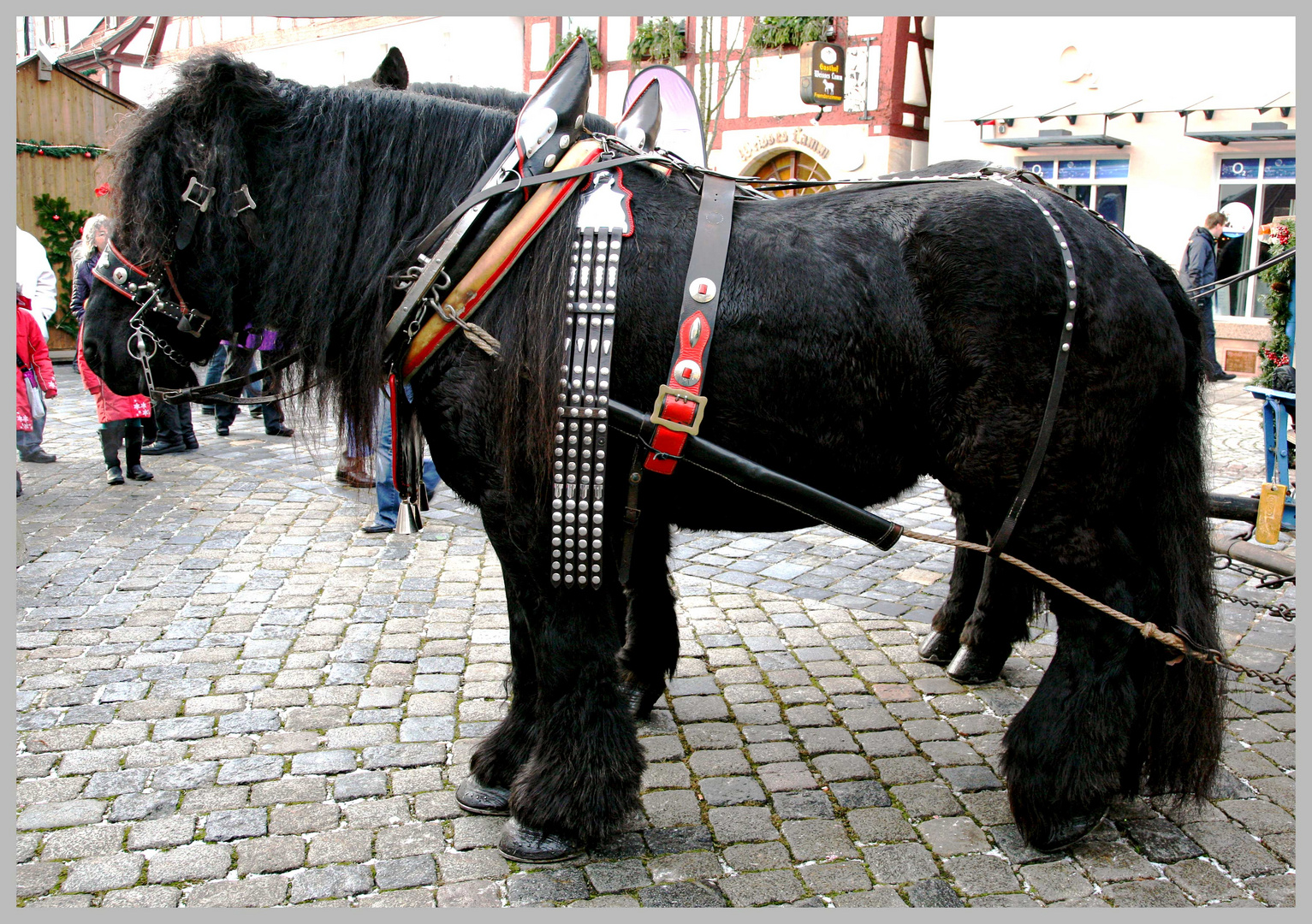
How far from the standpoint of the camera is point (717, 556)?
221 inches

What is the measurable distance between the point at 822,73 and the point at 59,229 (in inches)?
464

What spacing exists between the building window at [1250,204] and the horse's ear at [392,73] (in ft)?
42.3

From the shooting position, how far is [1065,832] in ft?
8.96

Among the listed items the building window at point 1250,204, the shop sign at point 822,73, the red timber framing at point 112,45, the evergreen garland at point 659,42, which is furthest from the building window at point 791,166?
the red timber framing at point 112,45

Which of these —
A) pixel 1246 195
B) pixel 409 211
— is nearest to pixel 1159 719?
pixel 409 211

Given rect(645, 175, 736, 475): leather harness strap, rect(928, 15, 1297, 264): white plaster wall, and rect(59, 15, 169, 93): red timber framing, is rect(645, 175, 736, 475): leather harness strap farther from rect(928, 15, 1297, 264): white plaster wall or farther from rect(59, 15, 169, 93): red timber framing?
rect(59, 15, 169, 93): red timber framing

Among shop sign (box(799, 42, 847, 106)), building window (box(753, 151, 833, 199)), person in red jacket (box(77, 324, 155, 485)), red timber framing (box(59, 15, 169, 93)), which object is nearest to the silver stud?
person in red jacket (box(77, 324, 155, 485))

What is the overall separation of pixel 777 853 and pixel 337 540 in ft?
12.6

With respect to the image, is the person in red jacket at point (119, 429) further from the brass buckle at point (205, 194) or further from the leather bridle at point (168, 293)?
the brass buckle at point (205, 194)

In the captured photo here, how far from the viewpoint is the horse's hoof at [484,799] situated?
2.95 m

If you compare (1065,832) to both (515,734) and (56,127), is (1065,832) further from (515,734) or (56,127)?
(56,127)

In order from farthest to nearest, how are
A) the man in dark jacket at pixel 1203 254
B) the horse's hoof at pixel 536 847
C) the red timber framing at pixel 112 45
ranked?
the red timber framing at pixel 112 45
the man in dark jacket at pixel 1203 254
the horse's hoof at pixel 536 847

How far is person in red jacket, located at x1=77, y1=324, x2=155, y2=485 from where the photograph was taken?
7.17 meters

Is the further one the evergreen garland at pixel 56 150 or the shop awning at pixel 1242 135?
Result: the evergreen garland at pixel 56 150
